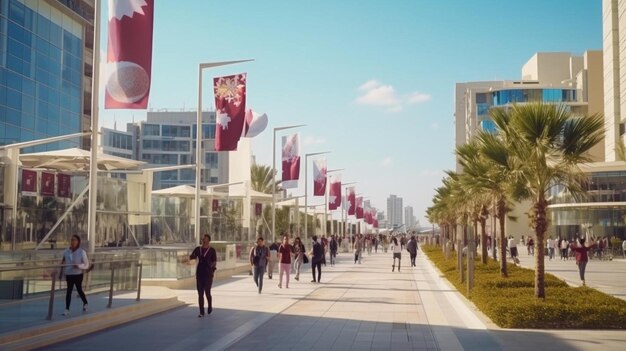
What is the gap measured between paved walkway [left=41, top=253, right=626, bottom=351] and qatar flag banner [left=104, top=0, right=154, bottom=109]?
15.7ft

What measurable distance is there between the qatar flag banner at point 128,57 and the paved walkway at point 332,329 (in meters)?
4.79

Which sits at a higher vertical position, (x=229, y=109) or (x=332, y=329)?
(x=229, y=109)

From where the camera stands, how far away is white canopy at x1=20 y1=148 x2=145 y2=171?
25.2 meters

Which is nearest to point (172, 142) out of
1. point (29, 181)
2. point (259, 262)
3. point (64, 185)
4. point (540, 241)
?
point (64, 185)

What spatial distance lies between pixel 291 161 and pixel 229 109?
1208 centimetres

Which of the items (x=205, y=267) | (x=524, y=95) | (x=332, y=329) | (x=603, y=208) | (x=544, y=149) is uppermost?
(x=524, y=95)

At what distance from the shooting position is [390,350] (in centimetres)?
1137

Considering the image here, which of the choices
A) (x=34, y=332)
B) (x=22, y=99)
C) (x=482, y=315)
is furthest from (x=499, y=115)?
(x=22, y=99)

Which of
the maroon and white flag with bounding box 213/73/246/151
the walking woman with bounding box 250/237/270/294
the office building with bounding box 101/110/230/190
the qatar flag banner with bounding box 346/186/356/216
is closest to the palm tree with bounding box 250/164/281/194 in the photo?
the qatar flag banner with bounding box 346/186/356/216

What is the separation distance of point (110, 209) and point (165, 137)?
97.5 m

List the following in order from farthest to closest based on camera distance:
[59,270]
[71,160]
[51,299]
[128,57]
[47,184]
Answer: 1. [71,160]
2. [47,184]
3. [128,57]
4. [59,270]
5. [51,299]

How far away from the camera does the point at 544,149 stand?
53.2ft

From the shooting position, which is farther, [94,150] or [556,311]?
[94,150]

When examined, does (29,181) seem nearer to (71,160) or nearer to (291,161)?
(71,160)
